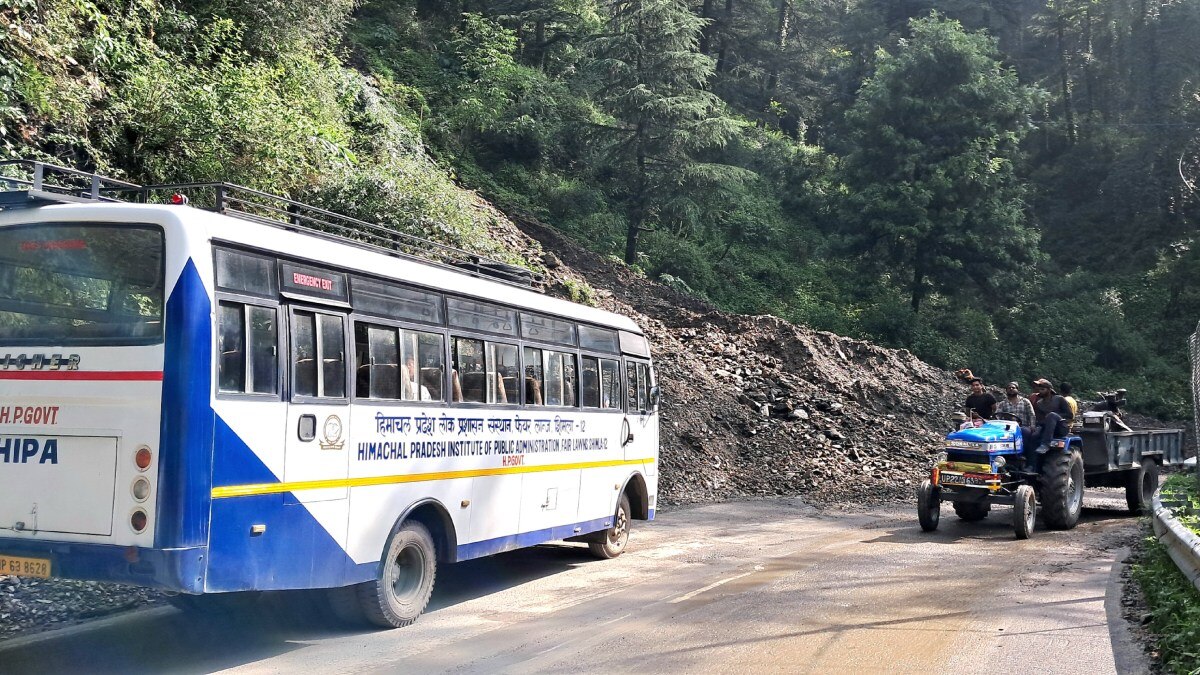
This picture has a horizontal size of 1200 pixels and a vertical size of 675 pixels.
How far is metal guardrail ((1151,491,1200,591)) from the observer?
29.2 feet

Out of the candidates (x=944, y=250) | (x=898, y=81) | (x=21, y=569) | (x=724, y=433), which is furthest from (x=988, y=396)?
(x=898, y=81)

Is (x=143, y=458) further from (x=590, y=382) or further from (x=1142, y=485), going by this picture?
(x=1142, y=485)

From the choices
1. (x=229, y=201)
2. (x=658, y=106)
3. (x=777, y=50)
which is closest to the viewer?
(x=229, y=201)

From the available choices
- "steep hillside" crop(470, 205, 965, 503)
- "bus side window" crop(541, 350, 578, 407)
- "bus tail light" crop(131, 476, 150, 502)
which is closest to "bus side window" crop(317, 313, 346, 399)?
"bus tail light" crop(131, 476, 150, 502)

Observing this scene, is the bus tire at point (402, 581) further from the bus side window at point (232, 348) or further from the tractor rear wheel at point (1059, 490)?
the tractor rear wheel at point (1059, 490)

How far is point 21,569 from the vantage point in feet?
22.4

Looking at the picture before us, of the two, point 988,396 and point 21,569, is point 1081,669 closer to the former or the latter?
point 21,569

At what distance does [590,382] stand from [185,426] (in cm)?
650

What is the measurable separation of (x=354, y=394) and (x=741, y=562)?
636 cm

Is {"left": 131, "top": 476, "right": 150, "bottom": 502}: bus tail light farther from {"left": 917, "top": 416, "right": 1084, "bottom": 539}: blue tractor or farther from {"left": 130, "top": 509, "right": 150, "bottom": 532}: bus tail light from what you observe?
{"left": 917, "top": 416, "right": 1084, "bottom": 539}: blue tractor

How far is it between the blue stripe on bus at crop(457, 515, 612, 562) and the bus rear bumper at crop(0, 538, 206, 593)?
10.9 ft

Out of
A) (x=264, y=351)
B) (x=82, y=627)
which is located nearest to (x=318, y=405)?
(x=264, y=351)

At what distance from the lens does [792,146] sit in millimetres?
51125

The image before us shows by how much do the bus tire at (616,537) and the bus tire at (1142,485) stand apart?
10.6m
